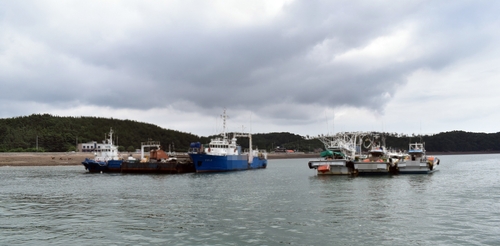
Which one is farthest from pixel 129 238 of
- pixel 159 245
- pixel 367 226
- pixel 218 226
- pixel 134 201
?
pixel 134 201

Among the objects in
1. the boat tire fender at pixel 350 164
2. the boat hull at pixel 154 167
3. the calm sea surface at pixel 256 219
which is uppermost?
the boat tire fender at pixel 350 164

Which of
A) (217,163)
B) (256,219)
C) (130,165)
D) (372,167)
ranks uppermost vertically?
(217,163)

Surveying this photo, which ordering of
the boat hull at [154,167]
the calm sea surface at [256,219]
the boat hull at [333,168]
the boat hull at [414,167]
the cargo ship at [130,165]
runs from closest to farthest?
the calm sea surface at [256,219], the boat hull at [333,168], the boat hull at [414,167], the boat hull at [154,167], the cargo ship at [130,165]

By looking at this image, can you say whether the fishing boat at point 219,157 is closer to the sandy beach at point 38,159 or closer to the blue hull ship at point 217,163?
the blue hull ship at point 217,163

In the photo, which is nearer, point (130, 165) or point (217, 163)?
point (130, 165)

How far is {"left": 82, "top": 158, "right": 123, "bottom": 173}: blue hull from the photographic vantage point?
8706cm

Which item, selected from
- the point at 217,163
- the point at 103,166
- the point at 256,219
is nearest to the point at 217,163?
the point at 217,163

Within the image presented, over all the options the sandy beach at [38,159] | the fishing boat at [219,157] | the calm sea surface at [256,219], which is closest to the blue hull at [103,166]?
the fishing boat at [219,157]

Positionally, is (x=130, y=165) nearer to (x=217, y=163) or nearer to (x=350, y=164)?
(x=217, y=163)

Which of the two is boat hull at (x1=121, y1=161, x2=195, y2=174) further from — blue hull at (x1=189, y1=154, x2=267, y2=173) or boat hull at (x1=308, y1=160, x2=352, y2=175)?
boat hull at (x1=308, y1=160, x2=352, y2=175)

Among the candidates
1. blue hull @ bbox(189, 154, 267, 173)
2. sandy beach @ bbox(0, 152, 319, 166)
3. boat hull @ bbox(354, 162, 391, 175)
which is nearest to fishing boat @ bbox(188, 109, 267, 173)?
blue hull @ bbox(189, 154, 267, 173)

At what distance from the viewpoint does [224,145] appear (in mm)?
89812

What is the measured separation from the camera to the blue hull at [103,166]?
286 ft

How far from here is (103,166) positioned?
290 feet
